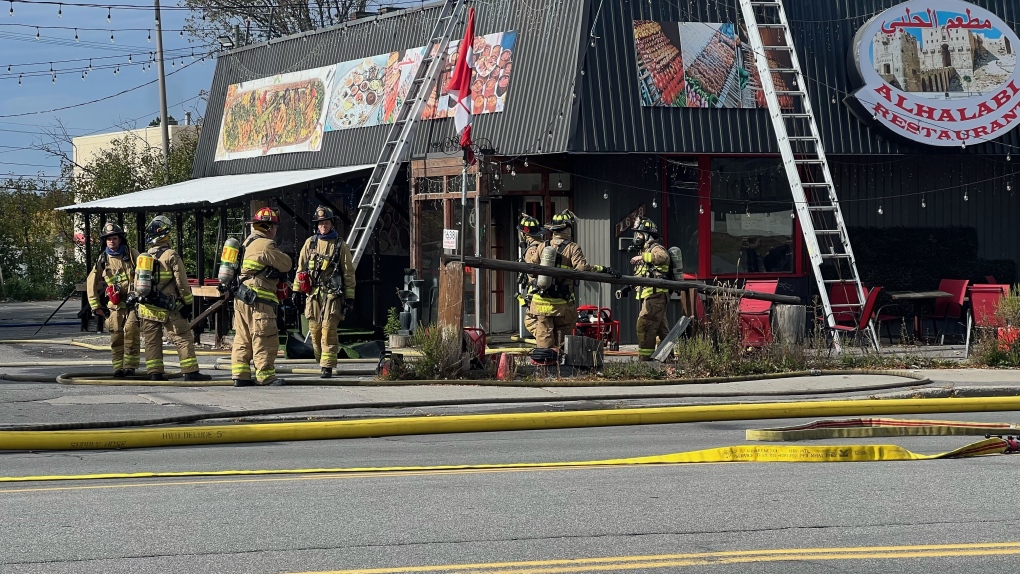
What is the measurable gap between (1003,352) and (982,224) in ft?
18.4

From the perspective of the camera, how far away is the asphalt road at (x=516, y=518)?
→ 6621mm

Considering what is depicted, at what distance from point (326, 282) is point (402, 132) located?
6123mm

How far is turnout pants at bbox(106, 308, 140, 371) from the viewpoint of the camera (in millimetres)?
16078

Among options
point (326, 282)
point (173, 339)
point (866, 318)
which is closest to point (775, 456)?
point (326, 282)

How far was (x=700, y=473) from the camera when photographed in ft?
30.8

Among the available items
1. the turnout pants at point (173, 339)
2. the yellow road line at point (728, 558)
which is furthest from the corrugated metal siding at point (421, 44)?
the yellow road line at point (728, 558)

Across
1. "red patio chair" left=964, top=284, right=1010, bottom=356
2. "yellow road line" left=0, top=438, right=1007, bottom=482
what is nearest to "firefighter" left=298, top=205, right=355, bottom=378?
"yellow road line" left=0, top=438, right=1007, bottom=482

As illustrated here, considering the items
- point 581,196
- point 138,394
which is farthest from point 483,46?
point 138,394

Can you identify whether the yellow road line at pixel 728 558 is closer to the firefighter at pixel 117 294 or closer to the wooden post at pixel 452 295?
the wooden post at pixel 452 295

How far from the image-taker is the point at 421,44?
2291cm

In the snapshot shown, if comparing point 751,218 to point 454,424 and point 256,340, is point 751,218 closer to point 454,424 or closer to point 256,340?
point 256,340

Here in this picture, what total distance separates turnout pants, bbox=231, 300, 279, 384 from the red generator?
4641 mm

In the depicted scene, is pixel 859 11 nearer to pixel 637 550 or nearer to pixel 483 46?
pixel 483 46

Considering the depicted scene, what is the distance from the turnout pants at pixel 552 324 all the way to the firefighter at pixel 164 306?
433cm
